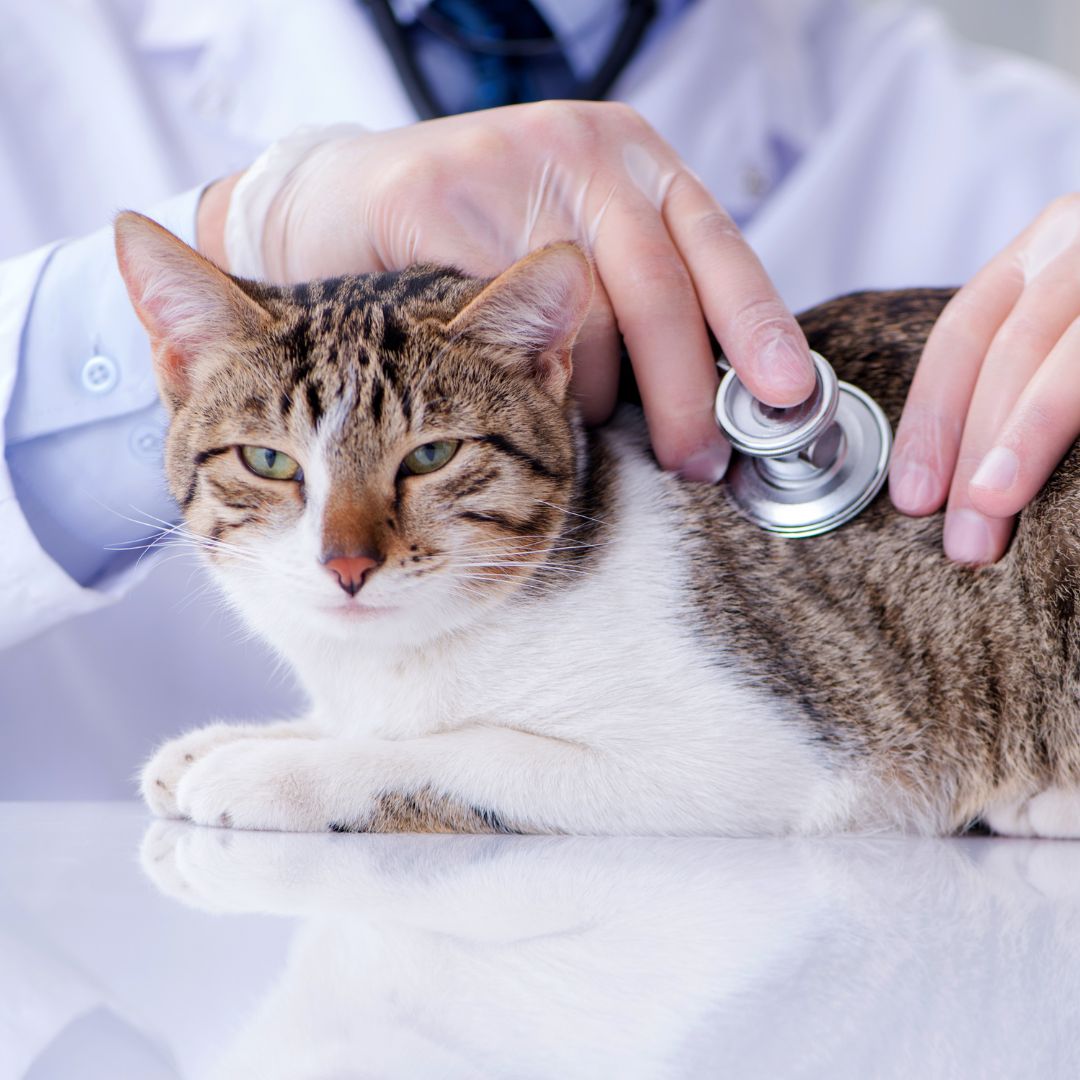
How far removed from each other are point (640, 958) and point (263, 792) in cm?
43

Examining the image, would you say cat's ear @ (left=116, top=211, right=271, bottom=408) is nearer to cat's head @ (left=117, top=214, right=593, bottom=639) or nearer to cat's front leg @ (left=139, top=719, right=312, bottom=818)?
cat's head @ (left=117, top=214, right=593, bottom=639)

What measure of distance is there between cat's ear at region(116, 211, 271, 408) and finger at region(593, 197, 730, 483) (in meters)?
0.36

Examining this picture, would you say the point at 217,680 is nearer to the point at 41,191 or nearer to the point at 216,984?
the point at 41,191

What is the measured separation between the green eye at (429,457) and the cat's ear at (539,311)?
0.11m

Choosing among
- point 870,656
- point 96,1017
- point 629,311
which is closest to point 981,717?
point 870,656

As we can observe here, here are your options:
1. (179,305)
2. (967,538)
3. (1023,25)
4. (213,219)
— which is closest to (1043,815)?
(967,538)

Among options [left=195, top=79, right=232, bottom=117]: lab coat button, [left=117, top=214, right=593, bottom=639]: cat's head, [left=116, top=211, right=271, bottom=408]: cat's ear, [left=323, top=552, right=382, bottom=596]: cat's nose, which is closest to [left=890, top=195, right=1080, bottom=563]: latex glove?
[left=117, top=214, right=593, bottom=639]: cat's head

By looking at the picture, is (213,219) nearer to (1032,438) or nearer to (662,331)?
(662,331)

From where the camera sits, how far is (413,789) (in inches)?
36.4

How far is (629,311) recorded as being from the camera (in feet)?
3.61

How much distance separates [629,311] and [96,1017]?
2.65 feet

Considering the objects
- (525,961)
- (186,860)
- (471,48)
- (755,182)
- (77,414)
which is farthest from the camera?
(755,182)

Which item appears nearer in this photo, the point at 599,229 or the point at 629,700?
the point at 629,700

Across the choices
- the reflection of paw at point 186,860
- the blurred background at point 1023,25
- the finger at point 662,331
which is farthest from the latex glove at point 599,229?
the blurred background at point 1023,25
